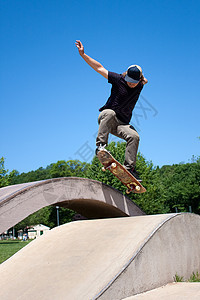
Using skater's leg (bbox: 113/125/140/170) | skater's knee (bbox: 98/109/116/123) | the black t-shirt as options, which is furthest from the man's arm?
skater's leg (bbox: 113/125/140/170)

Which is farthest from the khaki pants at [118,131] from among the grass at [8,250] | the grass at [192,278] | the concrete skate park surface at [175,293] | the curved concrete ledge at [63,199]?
the grass at [8,250]

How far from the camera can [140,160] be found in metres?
30.8

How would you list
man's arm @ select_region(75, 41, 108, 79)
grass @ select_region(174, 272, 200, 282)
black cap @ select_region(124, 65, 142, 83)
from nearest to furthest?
grass @ select_region(174, 272, 200, 282) → black cap @ select_region(124, 65, 142, 83) → man's arm @ select_region(75, 41, 108, 79)

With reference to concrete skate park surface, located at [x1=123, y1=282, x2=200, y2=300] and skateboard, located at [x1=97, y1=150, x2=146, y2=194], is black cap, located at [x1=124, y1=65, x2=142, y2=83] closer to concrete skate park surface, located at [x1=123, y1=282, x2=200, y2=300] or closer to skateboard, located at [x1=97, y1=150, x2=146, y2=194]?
skateboard, located at [x1=97, y1=150, x2=146, y2=194]

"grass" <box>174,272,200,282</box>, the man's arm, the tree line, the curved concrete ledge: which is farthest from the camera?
the tree line

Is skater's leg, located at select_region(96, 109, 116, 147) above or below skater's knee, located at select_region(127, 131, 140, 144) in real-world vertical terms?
above

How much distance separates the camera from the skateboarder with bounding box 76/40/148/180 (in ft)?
25.1

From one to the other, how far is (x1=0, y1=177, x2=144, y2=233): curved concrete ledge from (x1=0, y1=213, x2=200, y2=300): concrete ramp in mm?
793

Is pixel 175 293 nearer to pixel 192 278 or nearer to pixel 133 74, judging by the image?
pixel 192 278

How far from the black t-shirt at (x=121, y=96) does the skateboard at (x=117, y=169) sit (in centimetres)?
107

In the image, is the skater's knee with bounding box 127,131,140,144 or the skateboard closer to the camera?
the skateboard

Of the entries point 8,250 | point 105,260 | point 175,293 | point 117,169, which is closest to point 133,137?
point 117,169

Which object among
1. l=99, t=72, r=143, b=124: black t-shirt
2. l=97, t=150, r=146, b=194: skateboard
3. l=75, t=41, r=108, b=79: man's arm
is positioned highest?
l=75, t=41, r=108, b=79: man's arm

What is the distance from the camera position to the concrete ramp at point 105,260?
475 centimetres
